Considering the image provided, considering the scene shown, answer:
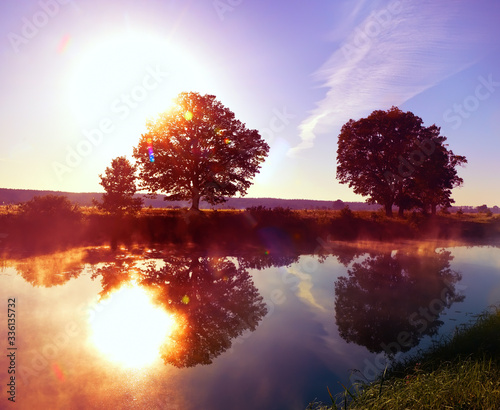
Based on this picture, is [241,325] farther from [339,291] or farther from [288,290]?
[339,291]

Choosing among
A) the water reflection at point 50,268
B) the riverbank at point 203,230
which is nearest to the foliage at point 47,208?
the riverbank at point 203,230

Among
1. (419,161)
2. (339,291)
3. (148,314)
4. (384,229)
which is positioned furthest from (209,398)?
(419,161)

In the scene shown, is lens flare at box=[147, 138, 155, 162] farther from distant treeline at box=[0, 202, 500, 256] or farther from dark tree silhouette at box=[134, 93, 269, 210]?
distant treeline at box=[0, 202, 500, 256]

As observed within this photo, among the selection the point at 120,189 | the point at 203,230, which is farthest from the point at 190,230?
the point at 120,189

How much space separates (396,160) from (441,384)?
41484 mm

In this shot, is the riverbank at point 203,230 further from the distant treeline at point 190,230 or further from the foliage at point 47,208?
the foliage at point 47,208

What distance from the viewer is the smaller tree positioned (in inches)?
1347

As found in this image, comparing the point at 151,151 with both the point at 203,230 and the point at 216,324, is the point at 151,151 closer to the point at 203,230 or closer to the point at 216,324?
the point at 203,230

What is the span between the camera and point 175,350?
9102mm

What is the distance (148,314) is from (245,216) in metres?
23.1

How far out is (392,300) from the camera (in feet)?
46.1

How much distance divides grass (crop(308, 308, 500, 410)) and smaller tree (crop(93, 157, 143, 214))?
31.6m

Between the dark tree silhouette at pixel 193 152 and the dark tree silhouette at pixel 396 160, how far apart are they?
56.9 ft

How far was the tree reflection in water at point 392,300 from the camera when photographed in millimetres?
10469
